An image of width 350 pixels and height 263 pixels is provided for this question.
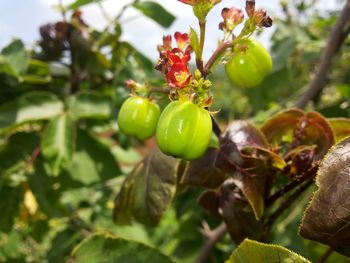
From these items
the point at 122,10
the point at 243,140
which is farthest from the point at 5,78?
the point at 243,140

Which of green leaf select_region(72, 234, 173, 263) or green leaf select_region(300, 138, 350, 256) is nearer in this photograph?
green leaf select_region(300, 138, 350, 256)

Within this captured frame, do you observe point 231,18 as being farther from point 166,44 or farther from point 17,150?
point 17,150

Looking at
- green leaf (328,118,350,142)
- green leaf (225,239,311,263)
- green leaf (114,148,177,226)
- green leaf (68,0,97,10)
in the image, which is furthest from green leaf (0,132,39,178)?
green leaf (225,239,311,263)

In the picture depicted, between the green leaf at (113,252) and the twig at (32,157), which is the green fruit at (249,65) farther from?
the twig at (32,157)

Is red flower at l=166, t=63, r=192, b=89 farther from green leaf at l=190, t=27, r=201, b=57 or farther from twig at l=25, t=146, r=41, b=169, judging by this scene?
twig at l=25, t=146, r=41, b=169

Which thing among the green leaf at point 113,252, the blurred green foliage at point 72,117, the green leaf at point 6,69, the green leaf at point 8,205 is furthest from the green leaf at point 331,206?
the green leaf at point 8,205

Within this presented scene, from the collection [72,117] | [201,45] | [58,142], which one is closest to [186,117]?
[201,45]
